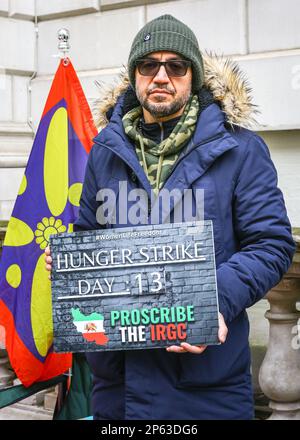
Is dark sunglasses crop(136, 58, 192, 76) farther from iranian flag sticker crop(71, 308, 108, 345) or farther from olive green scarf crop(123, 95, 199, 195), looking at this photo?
iranian flag sticker crop(71, 308, 108, 345)

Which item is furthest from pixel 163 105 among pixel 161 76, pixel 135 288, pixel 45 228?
pixel 45 228

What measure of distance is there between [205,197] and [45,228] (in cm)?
142

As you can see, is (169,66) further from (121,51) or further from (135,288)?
(121,51)

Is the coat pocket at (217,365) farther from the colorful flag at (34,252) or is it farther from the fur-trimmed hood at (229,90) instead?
the colorful flag at (34,252)

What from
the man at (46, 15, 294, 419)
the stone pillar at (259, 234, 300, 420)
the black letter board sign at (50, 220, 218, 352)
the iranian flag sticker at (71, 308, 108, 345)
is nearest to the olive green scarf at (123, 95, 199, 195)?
the man at (46, 15, 294, 419)

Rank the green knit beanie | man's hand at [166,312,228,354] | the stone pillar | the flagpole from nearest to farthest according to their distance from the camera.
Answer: man's hand at [166,312,228,354] → the green knit beanie → the stone pillar → the flagpole

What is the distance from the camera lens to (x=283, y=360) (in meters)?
3.74

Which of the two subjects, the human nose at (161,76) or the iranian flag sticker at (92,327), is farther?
the human nose at (161,76)

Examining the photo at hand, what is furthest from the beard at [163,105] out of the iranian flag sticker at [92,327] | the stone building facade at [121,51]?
the stone building facade at [121,51]

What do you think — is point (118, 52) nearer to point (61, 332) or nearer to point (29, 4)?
point (29, 4)

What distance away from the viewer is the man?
107 inches

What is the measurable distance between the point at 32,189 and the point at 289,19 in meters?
2.62

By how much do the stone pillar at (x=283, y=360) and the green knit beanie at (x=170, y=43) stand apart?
1.17 meters

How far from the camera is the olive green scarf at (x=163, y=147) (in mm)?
2812
